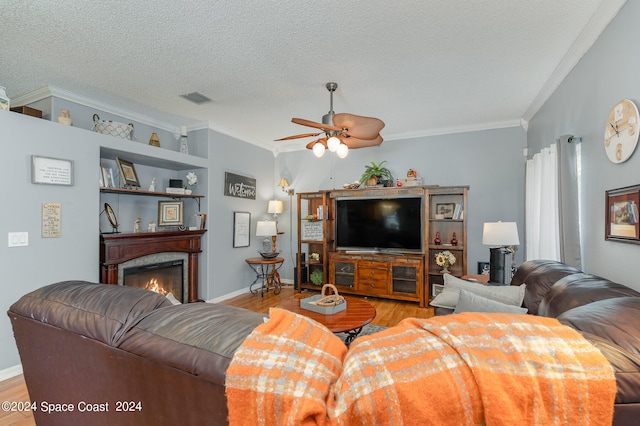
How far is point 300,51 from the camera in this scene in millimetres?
2486

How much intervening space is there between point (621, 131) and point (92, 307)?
9.11 ft

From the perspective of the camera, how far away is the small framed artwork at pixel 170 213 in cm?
407

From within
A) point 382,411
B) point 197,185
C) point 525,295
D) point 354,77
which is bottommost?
point 525,295

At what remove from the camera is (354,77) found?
9.61 ft

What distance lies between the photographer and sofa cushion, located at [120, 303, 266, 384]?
769mm

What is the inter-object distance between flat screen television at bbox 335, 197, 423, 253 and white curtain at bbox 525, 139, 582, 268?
1379mm

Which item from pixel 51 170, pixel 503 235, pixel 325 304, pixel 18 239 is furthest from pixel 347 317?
pixel 51 170

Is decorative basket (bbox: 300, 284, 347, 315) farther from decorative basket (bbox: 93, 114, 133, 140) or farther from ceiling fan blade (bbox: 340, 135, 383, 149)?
decorative basket (bbox: 93, 114, 133, 140)

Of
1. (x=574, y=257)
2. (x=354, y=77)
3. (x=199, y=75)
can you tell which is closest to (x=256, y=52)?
(x=199, y=75)

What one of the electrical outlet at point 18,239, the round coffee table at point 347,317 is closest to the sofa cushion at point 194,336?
the round coffee table at point 347,317

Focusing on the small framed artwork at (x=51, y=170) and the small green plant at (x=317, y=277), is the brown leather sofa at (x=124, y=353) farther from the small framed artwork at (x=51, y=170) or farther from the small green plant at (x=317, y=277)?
the small green plant at (x=317, y=277)

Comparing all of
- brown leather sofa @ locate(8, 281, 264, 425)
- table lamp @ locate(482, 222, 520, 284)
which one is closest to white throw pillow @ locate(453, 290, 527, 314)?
table lamp @ locate(482, 222, 520, 284)

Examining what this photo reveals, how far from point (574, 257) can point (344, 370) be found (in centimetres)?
244

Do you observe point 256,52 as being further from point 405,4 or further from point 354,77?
point 405,4
